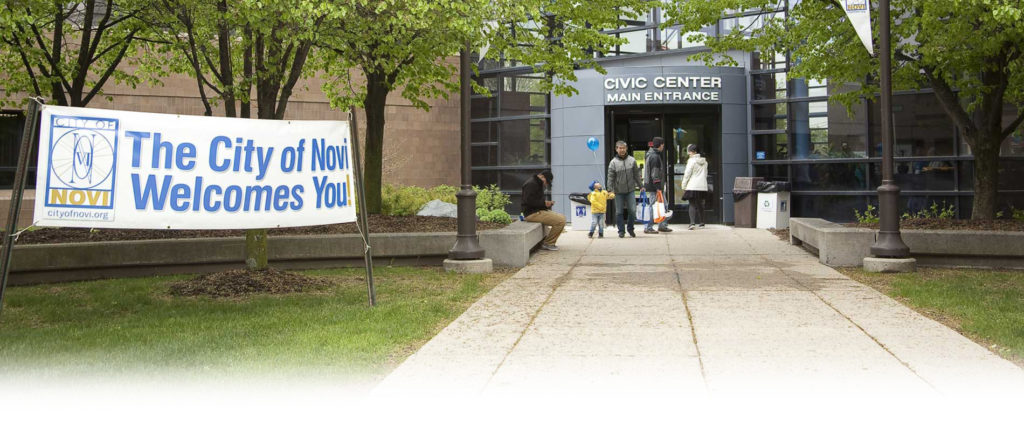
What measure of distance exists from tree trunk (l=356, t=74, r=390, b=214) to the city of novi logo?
7704mm

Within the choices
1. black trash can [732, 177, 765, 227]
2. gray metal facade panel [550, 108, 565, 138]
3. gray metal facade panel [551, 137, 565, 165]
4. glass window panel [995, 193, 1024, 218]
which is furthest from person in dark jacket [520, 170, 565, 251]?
glass window panel [995, 193, 1024, 218]

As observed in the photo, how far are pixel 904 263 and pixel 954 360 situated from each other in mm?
5333

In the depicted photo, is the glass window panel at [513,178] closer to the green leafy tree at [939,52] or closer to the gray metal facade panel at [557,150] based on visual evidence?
the gray metal facade panel at [557,150]

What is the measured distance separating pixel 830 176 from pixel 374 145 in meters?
10.4

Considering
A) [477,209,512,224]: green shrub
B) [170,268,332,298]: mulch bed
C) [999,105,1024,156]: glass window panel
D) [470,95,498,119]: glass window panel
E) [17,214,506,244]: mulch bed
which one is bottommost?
Result: [170,268,332,298]: mulch bed

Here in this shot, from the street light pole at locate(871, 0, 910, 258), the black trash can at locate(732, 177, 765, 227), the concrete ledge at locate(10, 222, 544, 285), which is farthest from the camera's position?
the black trash can at locate(732, 177, 765, 227)

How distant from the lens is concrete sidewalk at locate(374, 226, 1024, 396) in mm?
5211

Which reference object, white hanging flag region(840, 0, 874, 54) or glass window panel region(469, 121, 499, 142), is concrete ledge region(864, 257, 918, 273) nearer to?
white hanging flag region(840, 0, 874, 54)

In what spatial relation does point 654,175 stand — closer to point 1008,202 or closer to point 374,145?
point 374,145

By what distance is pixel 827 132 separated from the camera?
2022cm

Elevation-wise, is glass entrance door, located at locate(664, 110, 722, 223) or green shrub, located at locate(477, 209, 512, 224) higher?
glass entrance door, located at locate(664, 110, 722, 223)

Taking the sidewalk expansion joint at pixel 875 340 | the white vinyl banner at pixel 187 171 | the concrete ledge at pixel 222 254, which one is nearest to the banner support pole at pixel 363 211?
the white vinyl banner at pixel 187 171

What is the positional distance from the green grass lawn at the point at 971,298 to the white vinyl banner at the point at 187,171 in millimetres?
5347

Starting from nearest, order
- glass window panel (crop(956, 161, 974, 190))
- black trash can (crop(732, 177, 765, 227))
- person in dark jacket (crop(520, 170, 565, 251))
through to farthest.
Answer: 1. person in dark jacket (crop(520, 170, 565, 251))
2. glass window panel (crop(956, 161, 974, 190))
3. black trash can (crop(732, 177, 765, 227))
